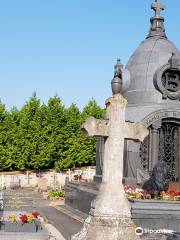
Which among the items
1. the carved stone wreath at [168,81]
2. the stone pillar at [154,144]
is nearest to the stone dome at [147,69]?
the carved stone wreath at [168,81]

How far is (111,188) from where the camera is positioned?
30.1 ft

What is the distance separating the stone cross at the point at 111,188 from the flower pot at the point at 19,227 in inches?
102

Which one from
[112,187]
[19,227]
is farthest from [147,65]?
[112,187]

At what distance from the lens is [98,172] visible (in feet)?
56.8

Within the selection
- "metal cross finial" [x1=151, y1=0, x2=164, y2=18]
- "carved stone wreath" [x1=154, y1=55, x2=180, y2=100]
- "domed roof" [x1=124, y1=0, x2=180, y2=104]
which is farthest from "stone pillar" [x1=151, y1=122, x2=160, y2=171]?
"metal cross finial" [x1=151, y1=0, x2=164, y2=18]

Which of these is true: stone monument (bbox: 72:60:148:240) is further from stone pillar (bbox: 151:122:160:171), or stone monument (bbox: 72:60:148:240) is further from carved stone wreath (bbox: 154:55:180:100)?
carved stone wreath (bbox: 154:55:180:100)

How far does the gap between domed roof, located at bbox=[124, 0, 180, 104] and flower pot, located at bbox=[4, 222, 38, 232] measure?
308 inches

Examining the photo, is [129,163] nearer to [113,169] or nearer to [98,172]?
[98,172]

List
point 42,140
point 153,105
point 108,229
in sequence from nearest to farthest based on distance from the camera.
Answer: point 108,229
point 153,105
point 42,140

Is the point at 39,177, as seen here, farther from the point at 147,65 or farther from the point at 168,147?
Result: the point at 147,65

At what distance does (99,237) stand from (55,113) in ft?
96.4

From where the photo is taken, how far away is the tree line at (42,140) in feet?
119

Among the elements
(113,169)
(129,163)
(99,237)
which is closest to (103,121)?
(113,169)

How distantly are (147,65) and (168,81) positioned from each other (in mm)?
1139
